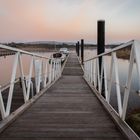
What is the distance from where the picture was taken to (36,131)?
3781 millimetres

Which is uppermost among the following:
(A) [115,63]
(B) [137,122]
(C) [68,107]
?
(A) [115,63]

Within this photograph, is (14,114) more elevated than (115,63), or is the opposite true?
(115,63)

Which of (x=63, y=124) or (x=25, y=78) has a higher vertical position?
(x=25, y=78)

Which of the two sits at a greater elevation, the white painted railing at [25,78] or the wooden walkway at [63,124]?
the white painted railing at [25,78]

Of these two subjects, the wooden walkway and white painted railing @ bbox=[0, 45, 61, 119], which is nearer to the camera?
the wooden walkway

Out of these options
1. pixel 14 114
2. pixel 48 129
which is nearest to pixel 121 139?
pixel 48 129

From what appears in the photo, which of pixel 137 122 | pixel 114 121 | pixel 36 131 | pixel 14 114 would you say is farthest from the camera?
pixel 137 122

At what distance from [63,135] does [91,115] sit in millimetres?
1265

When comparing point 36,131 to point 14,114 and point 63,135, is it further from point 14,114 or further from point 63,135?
point 14,114

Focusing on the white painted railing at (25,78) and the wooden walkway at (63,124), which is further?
the white painted railing at (25,78)

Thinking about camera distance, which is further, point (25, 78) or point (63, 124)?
point (25, 78)

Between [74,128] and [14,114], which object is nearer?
[74,128]

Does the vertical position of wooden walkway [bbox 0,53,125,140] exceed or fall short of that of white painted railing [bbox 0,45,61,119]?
it falls short

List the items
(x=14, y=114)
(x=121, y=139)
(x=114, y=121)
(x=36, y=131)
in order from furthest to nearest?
(x=14, y=114), (x=114, y=121), (x=36, y=131), (x=121, y=139)
